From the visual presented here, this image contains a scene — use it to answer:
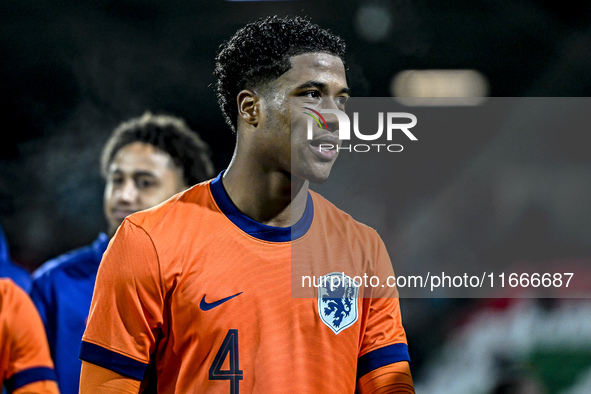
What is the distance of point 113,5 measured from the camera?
3.00 meters

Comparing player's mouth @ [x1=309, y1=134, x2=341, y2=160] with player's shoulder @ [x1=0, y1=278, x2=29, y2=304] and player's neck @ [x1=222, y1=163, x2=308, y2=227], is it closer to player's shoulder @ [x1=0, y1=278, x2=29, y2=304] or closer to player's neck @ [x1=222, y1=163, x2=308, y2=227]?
player's neck @ [x1=222, y1=163, x2=308, y2=227]

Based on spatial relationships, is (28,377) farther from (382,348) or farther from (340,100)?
(340,100)

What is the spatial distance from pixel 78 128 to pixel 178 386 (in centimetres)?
201

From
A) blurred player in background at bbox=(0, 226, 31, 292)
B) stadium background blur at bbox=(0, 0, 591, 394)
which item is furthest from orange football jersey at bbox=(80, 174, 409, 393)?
blurred player in background at bbox=(0, 226, 31, 292)

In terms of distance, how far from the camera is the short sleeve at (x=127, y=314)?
1.40m

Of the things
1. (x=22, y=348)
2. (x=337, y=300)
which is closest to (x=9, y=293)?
(x=22, y=348)

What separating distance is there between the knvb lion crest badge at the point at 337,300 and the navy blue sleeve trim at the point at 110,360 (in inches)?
17.9

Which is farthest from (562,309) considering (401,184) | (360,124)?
(360,124)

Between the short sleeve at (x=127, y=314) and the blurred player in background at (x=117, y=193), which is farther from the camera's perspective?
the blurred player in background at (x=117, y=193)

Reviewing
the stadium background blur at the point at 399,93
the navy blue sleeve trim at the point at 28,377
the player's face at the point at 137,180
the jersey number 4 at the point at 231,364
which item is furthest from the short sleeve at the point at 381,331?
the navy blue sleeve trim at the point at 28,377

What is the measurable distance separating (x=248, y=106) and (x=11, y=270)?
202 centimetres

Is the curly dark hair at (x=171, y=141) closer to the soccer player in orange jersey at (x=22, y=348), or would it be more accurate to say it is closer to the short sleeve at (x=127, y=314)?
the soccer player in orange jersey at (x=22, y=348)

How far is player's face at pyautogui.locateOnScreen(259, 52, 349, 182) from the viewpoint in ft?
4.85

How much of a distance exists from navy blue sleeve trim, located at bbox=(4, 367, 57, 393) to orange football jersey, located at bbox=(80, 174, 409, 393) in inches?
53.6
